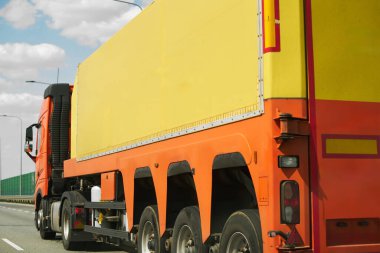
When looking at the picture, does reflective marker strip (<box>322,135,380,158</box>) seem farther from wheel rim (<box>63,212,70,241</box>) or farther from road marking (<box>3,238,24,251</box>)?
road marking (<box>3,238,24,251</box>)

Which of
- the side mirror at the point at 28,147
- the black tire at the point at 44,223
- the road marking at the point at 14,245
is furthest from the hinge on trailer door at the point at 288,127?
the side mirror at the point at 28,147

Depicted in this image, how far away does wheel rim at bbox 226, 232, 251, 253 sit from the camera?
5641 mm

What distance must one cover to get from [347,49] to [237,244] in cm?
209

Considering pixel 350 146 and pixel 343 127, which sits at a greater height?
pixel 343 127

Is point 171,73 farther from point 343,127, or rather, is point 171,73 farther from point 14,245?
point 14,245

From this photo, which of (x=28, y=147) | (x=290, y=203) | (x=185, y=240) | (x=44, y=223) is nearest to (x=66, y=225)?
(x=44, y=223)

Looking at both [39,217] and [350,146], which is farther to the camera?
[39,217]

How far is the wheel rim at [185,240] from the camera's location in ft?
23.0

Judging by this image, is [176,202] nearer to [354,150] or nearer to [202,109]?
[202,109]

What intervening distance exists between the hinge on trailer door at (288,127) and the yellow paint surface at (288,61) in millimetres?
234

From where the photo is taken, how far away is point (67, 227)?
1259 cm

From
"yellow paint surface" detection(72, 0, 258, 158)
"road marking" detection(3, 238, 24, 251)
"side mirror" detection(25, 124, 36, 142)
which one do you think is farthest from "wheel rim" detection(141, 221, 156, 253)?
"side mirror" detection(25, 124, 36, 142)

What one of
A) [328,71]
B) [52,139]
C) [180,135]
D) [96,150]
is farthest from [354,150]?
[52,139]

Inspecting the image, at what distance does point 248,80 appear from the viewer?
5.74m
